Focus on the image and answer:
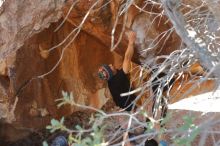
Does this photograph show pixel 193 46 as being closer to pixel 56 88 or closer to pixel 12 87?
pixel 12 87

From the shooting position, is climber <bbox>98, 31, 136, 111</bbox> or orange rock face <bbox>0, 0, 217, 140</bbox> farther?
orange rock face <bbox>0, 0, 217, 140</bbox>

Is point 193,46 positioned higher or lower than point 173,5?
lower

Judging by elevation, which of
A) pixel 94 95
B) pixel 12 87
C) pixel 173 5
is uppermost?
pixel 173 5

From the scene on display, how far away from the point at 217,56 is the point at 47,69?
4127 mm

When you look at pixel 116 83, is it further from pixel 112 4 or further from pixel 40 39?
pixel 40 39

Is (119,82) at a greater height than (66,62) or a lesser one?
lesser

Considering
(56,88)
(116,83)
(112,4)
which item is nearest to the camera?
(116,83)

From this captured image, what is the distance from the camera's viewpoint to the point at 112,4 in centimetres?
548

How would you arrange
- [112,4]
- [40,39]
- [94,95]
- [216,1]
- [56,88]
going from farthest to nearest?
[94,95] < [56,88] < [40,39] < [112,4] < [216,1]

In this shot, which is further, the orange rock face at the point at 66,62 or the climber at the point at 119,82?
the orange rock face at the point at 66,62

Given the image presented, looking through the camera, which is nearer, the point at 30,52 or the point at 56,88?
the point at 30,52

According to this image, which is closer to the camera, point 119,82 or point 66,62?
point 119,82

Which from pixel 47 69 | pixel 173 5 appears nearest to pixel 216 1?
pixel 173 5

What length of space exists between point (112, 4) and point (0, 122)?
6.86ft
